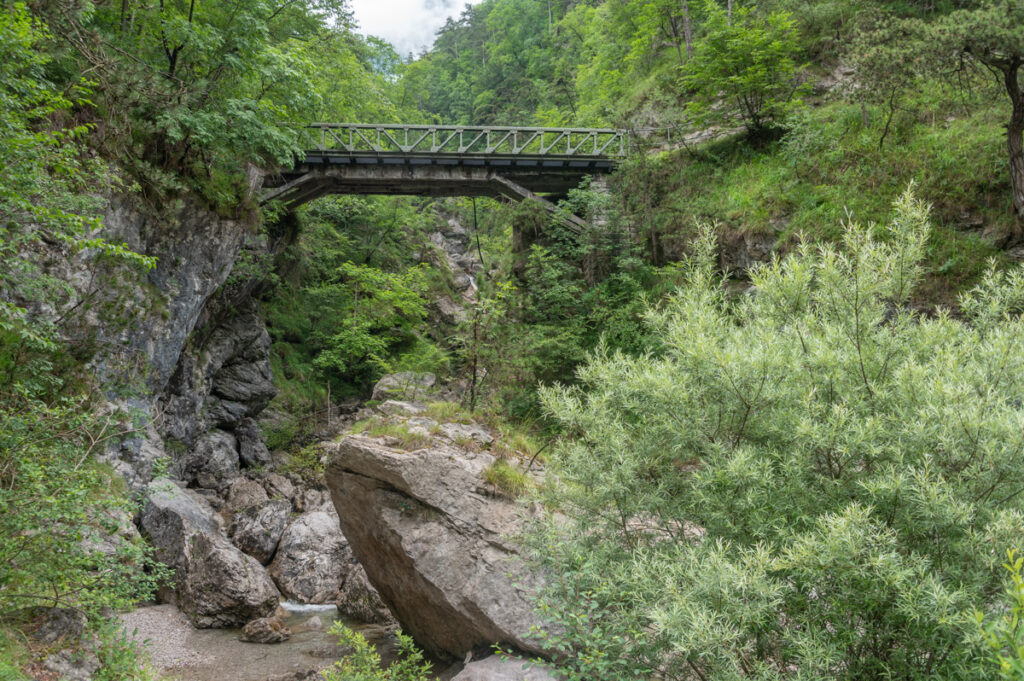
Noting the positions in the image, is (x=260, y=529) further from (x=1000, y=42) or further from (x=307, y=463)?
(x=1000, y=42)

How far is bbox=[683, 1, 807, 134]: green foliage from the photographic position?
41.4ft

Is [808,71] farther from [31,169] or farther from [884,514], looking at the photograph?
[31,169]

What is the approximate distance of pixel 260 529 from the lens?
40.2 feet

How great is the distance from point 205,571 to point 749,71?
1570 cm

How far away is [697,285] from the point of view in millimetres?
5520

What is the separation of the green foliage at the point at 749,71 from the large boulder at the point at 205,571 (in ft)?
47.6

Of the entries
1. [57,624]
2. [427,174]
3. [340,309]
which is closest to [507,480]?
[57,624]

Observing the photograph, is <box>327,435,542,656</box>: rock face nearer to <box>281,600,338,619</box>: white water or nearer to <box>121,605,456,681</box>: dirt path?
<box>121,605,456,681</box>: dirt path

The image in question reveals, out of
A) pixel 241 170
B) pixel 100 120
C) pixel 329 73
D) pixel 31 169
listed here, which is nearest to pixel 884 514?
pixel 31 169

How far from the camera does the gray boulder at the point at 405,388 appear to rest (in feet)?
34.1

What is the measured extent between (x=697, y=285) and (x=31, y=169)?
622 centimetres

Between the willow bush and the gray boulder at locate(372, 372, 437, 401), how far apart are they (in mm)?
5377

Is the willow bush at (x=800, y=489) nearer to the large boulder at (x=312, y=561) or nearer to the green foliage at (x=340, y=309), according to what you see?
the large boulder at (x=312, y=561)

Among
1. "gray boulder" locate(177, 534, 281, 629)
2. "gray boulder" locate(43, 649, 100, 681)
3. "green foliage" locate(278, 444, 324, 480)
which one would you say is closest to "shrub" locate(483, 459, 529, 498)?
"gray boulder" locate(43, 649, 100, 681)
